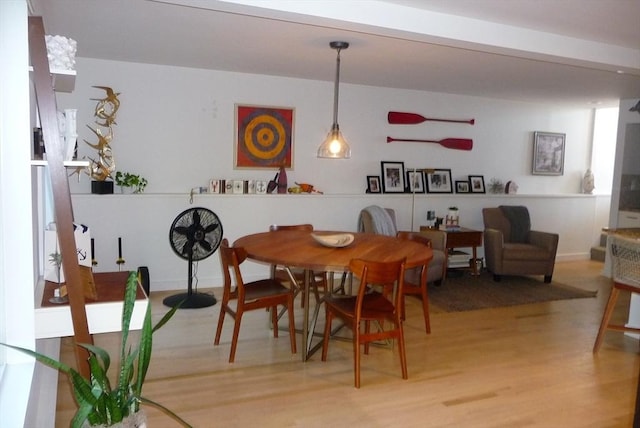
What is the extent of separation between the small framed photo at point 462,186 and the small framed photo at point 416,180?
→ 0.56 meters

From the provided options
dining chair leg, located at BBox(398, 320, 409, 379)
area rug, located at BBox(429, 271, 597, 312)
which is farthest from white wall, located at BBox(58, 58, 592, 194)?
dining chair leg, located at BBox(398, 320, 409, 379)

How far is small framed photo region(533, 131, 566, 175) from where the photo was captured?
7.20 m

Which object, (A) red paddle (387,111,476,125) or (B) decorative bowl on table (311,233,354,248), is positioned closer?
(B) decorative bowl on table (311,233,354,248)

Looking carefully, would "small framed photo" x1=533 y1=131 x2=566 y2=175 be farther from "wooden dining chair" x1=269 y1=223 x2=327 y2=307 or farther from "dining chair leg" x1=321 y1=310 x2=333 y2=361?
"dining chair leg" x1=321 y1=310 x2=333 y2=361

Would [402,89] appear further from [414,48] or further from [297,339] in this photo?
[297,339]

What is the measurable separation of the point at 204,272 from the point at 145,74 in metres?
2.08

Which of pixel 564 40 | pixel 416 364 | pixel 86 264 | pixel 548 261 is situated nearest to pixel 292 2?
pixel 86 264

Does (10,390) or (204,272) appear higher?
(10,390)

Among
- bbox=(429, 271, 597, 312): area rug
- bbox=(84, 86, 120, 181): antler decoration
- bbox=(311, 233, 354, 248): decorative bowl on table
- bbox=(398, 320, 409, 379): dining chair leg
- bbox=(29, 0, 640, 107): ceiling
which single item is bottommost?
bbox=(429, 271, 597, 312): area rug

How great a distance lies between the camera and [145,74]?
5008 mm

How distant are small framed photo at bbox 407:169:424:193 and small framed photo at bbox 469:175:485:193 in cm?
77

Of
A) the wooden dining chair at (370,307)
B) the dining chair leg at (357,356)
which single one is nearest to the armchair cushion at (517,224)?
the wooden dining chair at (370,307)

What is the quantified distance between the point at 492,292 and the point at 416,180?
1.75m

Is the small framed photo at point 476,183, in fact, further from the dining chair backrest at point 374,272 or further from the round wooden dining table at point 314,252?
the dining chair backrest at point 374,272
